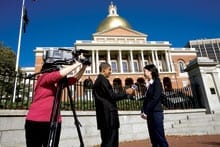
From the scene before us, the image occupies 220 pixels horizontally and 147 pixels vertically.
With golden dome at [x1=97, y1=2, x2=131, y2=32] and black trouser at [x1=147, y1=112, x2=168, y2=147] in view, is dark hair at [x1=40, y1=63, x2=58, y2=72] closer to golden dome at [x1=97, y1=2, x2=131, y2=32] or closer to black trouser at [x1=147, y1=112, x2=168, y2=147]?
black trouser at [x1=147, y1=112, x2=168, y2=147]

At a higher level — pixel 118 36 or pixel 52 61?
pixel 118 36

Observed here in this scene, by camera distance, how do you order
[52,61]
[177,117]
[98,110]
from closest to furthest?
[52,61]
[98,110]
[177,117]

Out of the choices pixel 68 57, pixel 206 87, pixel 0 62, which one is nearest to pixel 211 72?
pixel 206 87

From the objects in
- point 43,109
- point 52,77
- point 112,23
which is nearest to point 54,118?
point 43,109

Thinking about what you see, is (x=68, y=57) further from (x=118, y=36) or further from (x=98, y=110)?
(x=118, y=36)

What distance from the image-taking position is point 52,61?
87.2 inches

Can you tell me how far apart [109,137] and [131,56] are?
4274 centimetres

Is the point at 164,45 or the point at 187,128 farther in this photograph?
the point at 164,45

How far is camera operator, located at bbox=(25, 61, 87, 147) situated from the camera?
2047 millimetres

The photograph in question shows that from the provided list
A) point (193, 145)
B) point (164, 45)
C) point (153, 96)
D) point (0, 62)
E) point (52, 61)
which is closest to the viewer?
point (52, 61)

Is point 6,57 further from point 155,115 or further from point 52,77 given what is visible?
point 52,77

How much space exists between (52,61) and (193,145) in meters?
5.45

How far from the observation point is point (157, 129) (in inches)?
141

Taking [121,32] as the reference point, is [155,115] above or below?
below
